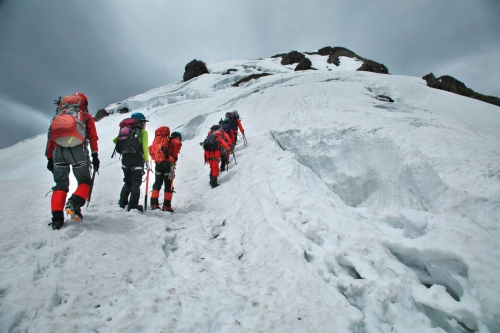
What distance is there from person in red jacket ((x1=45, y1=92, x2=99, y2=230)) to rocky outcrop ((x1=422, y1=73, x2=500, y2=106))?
23308 millimetres

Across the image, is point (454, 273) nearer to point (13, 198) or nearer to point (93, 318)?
point (93, 318)

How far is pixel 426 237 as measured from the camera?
2635 mm

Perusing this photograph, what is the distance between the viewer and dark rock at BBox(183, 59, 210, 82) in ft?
151

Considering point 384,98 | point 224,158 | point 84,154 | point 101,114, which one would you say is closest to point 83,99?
point 84,154

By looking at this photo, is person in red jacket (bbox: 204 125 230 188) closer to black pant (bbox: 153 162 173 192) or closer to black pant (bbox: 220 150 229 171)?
black pant (bbox: 220 150 229 171)

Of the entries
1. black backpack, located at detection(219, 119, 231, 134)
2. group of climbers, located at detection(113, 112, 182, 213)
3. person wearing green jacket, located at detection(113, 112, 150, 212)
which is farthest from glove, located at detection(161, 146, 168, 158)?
black backpack, located at detection(219, 119, 231, 134)

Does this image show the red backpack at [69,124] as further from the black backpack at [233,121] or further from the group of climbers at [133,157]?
the black backpack at [233,121]

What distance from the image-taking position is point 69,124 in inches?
121

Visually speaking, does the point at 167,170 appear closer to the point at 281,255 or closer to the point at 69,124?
the point at 69,124

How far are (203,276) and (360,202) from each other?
16.3 ft

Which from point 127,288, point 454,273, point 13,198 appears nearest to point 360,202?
point 454,273

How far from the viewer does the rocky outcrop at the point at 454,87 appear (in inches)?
656

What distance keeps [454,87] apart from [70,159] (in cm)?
2899

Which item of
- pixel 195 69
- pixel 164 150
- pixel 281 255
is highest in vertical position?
pixel 195 69
